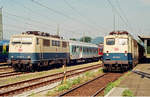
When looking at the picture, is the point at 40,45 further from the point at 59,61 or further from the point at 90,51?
the point at 90,51

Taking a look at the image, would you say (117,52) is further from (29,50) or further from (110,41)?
(29,50)

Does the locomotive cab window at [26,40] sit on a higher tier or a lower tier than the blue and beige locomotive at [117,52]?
higher

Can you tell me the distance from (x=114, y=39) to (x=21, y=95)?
38.9 feet

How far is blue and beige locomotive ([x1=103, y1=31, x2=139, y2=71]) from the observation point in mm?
19516

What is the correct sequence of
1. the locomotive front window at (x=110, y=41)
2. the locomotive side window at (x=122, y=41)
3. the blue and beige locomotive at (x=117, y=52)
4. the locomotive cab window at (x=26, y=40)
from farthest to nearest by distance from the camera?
the locomotive cab window at (x=26, y=40) < the locomotive front window at (x=110, y=41) < the locomotive side window at (x=122, y=41) < the blue and beige locomotive at (x=117, y=52)

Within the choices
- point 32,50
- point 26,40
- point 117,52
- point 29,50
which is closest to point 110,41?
point 117,52

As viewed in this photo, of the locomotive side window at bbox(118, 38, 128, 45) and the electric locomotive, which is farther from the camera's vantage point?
the electric locomotive

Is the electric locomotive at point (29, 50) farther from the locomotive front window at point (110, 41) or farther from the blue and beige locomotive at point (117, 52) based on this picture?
the locomotive front window at point (110, 41)

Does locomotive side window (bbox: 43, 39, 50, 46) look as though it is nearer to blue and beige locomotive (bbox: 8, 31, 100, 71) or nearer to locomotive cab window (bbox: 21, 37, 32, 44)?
blue and beige locomotive (bbox: 8, 31, 100, 71)

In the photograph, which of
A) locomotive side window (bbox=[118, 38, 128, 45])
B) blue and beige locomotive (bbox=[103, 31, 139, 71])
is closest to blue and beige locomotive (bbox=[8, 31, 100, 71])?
blue and beige locomotive (bbox=[103, 31, 139, 71])

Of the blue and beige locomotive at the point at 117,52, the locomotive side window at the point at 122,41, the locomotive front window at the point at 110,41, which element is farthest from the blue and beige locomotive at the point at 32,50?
the locomotive side window at the point at 122,41

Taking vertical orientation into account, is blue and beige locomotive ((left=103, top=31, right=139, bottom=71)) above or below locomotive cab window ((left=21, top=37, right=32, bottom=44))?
below

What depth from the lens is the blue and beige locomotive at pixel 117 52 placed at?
768 inches

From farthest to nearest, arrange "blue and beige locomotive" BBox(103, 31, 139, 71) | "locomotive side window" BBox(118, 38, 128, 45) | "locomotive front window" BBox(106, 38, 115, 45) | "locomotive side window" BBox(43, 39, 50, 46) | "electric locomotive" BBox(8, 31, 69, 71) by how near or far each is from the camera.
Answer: "locomotive side window" BBox(43, 39, 50, 46) < "electric locomotive" BBox(8, 31, 69, 71) < "locomotive front window" BBox(106, 38, 115, 45) < "locomotive side window" BBox(118, 38, 128, 45) < "blue and beige locomotive" BBox(103, 31, 139, 71)
